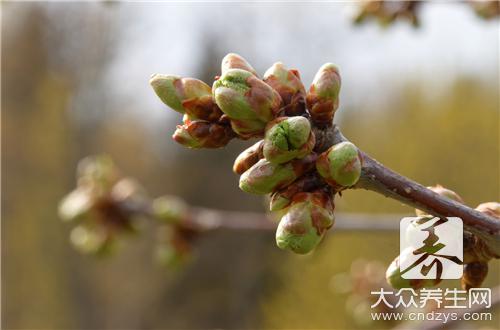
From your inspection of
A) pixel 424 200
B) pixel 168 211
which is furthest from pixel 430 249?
pixel 168 211

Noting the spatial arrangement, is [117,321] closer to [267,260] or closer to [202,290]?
[202,290]

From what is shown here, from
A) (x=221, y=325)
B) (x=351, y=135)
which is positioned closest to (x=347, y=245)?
(x=351, y=135)

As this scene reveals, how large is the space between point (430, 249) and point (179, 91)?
420mm

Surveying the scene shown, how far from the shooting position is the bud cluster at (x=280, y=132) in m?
0.75

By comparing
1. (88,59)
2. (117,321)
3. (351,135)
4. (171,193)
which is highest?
(88,59)

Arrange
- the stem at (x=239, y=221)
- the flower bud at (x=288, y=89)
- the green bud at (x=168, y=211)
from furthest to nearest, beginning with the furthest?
the green bud at (x=168, y=211)
the stem at (x=239, y=221)
the flower bud at (x=288, y=89)

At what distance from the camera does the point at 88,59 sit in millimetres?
13938

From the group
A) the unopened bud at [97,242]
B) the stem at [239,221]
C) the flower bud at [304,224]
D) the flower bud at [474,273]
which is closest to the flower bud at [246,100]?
the flower bud at [304,224]

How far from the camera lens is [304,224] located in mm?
768

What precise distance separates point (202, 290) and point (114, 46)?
5.84m

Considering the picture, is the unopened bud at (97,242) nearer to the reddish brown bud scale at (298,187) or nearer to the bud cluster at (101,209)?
the bud cluster at (101,209)

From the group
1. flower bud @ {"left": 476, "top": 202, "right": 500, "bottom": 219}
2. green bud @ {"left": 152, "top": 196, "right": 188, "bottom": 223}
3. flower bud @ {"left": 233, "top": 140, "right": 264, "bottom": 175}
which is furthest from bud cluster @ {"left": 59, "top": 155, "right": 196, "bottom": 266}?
flower bud @ {"left": 476, "top": 202, "right": 500, "bottom": 219}

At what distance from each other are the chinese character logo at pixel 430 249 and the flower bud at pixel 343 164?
172 millimetres

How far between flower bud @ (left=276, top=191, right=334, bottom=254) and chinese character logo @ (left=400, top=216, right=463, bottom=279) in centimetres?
15
